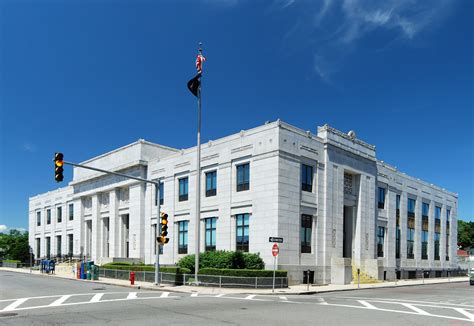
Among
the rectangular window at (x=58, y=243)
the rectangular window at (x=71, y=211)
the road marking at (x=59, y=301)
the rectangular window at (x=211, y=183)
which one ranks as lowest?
the rectangular window at (x=58, y=243)

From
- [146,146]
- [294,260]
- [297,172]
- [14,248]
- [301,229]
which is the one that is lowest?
[14,248]

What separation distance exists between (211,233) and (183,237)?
4.44m

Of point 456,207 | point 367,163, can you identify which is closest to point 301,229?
point 367,163

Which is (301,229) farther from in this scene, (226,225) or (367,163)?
(367,163)

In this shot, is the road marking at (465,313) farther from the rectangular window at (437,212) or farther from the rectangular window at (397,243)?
the rectangular window at (437,212)

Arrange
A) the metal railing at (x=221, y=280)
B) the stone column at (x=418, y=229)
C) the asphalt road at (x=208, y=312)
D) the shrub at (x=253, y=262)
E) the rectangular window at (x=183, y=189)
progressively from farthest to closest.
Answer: the stone column at (x=418, y=229) < the rectangular window at (x=183, y=189) < the shrub at (x=253, y=262) < the metal railing at (x=221, y=280) < the asphalt road at (x=208, y=312)

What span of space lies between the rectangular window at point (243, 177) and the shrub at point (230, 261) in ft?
19.5

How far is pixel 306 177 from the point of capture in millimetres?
39594

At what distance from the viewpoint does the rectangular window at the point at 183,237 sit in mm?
44781

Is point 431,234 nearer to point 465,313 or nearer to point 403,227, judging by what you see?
point 403,227

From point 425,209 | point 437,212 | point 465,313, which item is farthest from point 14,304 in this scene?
point 437,212

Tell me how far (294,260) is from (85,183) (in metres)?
35.5

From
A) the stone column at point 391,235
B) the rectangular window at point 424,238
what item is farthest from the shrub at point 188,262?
the rectangular window at point 424,238

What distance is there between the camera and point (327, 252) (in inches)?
1583
